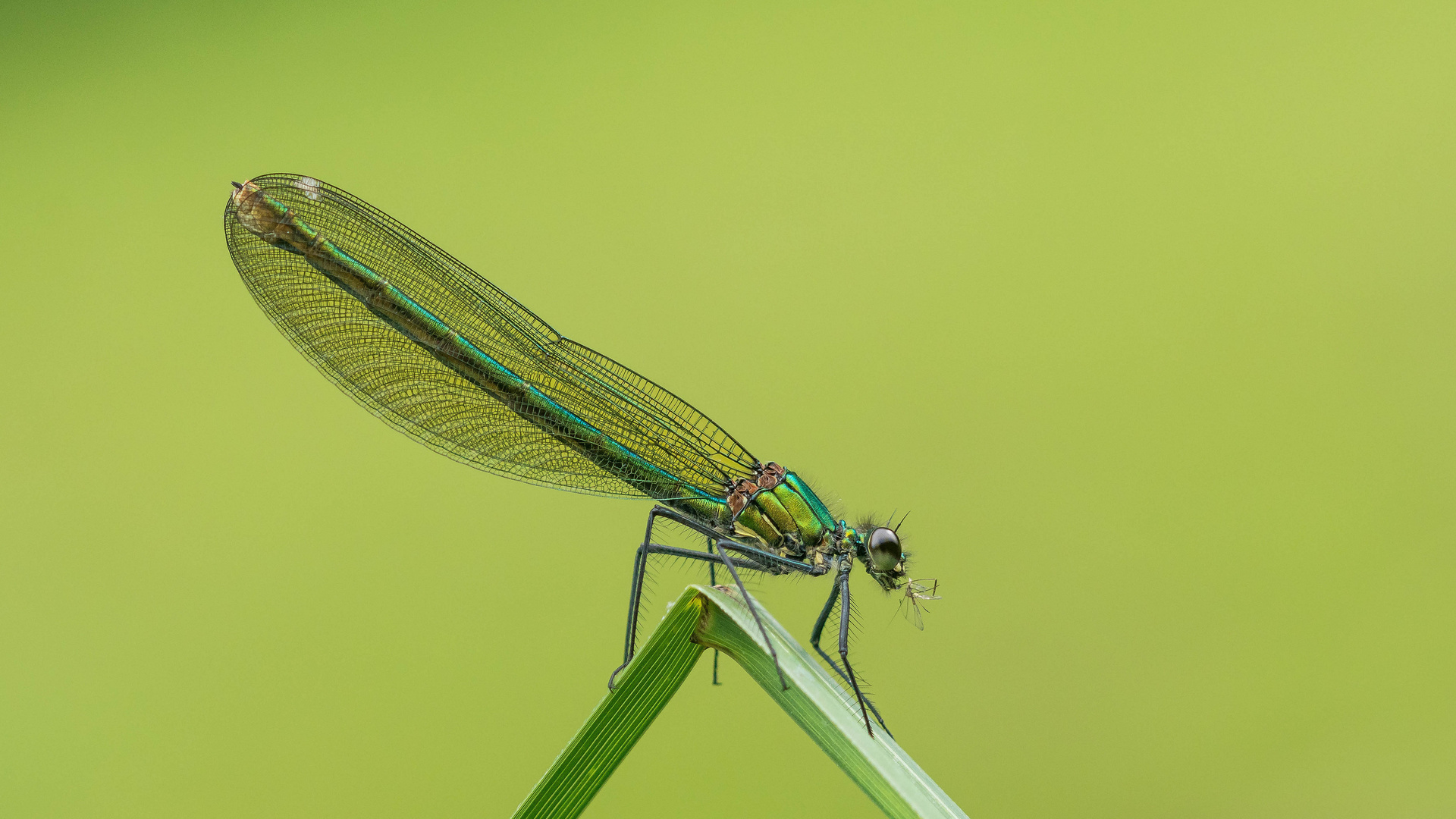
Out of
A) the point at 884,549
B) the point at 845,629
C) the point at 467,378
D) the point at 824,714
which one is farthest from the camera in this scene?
the point at 467,378

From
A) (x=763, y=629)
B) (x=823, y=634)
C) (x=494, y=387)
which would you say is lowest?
(x=823, y=634)

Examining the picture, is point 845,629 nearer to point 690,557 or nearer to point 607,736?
point 690,557

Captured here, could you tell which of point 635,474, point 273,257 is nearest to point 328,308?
point 273,257

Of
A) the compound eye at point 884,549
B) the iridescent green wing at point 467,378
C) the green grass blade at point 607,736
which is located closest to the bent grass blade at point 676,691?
the green grass blade at point 607,736

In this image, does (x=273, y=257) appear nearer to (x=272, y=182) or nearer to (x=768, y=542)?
(x=272, y=182)

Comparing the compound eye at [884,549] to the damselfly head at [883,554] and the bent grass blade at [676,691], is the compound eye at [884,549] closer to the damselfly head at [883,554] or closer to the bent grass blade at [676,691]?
the damselfly head at [883,554]

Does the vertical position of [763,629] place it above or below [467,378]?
below

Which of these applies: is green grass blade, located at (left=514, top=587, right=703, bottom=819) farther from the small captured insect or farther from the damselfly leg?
the small captured insect

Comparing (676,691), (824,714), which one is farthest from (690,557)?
(824,714)
